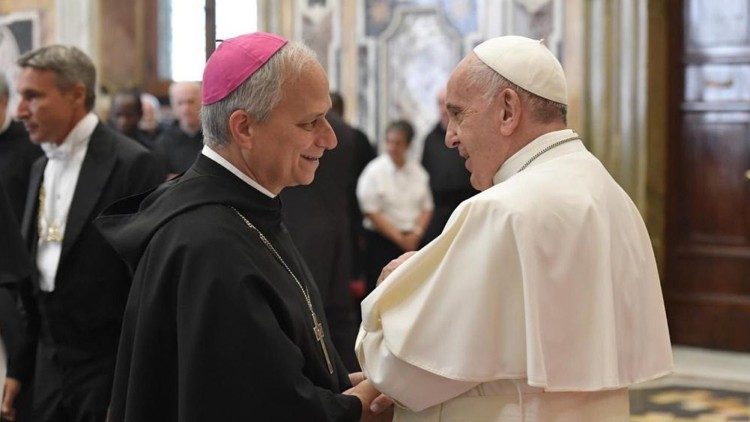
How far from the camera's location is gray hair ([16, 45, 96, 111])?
13.5 feet

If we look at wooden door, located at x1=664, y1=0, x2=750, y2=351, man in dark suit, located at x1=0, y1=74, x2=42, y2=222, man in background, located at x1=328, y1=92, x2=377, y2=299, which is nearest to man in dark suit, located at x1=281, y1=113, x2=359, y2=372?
man in dark suit, located at x1=0, y1=74, x2=42, y2=222

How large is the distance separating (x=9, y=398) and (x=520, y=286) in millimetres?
2176

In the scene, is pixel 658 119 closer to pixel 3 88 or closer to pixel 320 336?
pixel 3 88

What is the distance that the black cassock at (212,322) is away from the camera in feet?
8.00

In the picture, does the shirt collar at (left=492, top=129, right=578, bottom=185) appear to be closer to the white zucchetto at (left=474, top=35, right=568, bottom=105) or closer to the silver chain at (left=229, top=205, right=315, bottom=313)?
the white zucchetto at (left=474, top=35, right=568, bottom=105)

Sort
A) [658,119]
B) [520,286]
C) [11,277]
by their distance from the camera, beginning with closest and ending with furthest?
[520,286]
[11,277]
[658,119]

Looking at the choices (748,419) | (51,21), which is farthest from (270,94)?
(51,21)

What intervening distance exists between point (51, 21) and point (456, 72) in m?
7.92

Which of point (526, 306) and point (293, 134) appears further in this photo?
point (293, 134)

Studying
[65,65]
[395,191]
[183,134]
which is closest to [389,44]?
[395,191]

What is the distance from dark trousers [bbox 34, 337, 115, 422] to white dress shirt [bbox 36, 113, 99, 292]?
0.84 ft

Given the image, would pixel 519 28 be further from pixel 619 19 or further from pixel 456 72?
pixel 456 72

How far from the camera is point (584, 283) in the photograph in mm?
2539

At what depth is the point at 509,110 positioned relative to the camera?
2686 millimetres
